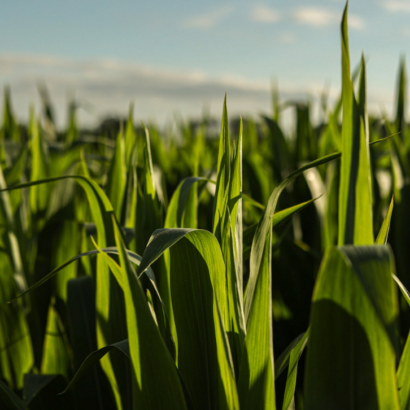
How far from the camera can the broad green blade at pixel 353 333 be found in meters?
0.23

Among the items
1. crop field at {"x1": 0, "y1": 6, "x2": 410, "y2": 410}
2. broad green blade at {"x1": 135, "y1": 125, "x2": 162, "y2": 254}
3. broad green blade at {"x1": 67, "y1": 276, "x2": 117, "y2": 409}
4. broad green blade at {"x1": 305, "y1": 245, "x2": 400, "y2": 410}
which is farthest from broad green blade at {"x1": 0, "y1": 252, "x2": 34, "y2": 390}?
broad green blade at {"x1": 305, "y1": 245, "x2": 400, "y2": 410}

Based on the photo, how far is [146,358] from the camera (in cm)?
29

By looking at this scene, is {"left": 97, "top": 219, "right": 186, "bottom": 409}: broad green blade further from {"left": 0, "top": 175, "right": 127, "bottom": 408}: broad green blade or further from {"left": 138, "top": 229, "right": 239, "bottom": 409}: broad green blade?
{"left": 0, "top": 175, "right": 127, "bottom": 408}: broad green blade

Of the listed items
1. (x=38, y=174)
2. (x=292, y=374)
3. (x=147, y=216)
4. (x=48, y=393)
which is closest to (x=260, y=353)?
(x=292, y=374)

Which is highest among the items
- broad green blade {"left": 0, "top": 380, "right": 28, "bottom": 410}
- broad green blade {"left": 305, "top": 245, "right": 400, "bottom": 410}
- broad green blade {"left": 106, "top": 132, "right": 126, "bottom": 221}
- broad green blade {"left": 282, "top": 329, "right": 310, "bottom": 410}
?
broad green blade {"left": 106, "top": 132, "right": 126, "bottom": 221}

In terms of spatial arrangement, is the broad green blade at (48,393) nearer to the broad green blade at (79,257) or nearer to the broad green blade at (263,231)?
the broad green blade at (79,257)

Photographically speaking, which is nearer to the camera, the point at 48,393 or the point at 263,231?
the point at 263,231

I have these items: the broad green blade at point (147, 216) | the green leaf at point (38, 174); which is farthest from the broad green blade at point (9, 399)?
the green leaf at point (38, 174)

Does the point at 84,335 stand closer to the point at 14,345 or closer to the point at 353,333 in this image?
the point at 14,345

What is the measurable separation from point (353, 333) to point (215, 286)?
0.11 m

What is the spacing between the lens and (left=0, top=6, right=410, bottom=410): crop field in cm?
27

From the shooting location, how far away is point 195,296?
38 centimetres

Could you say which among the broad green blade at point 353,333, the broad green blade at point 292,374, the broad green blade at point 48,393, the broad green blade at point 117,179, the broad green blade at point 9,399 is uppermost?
the broad green blade at point 117,179

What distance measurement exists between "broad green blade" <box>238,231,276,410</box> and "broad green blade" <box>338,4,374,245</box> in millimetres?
58
